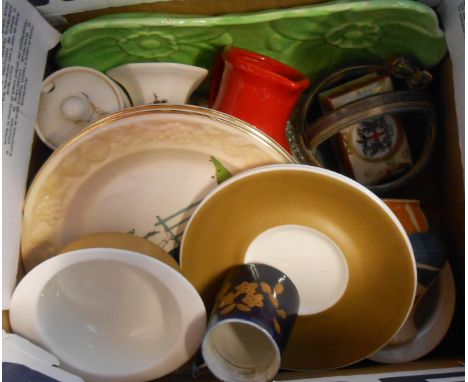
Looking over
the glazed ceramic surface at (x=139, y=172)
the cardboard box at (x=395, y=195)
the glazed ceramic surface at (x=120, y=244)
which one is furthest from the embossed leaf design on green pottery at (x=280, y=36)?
the glazed ceramic surface at (x=120, y=244)

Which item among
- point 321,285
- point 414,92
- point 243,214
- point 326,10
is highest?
point 326,10

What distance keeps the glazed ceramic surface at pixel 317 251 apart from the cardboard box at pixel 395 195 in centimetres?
6

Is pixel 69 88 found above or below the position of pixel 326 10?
below

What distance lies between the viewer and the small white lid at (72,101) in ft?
2.50

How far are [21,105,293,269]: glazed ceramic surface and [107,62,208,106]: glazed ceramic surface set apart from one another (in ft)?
0.31

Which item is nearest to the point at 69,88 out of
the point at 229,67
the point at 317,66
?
the point at 229,67

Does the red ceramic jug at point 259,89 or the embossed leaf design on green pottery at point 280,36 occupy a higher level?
the embossed leaf design on green pottery at point 280,36

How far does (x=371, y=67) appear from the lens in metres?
0.79

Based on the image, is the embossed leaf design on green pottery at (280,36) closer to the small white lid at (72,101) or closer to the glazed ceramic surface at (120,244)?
the small white lid at (72,101)

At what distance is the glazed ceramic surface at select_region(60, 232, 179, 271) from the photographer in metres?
0.61

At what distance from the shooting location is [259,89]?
0.72 meters

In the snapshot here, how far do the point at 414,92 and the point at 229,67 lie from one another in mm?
275

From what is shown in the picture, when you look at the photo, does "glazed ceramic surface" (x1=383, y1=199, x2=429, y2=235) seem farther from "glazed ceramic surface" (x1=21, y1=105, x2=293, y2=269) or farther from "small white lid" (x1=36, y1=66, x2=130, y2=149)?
"small white lid" (x1=36, y1=66, x2=130, y2=149)

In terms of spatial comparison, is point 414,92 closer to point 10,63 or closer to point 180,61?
Result: point 180,61
